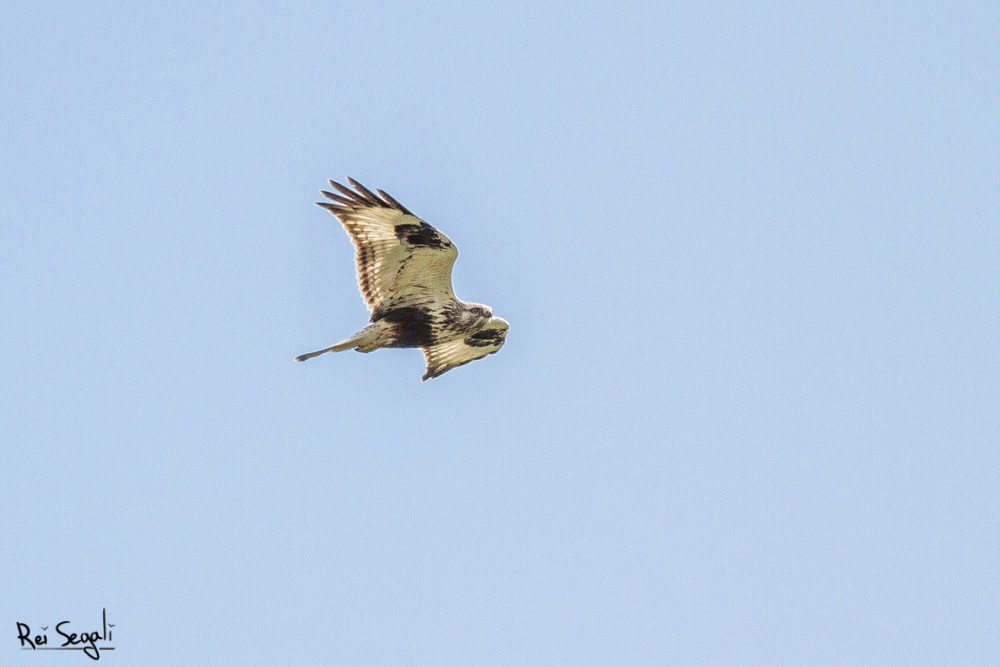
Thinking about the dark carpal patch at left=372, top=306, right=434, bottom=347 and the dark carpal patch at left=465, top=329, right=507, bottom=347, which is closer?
the dark carpal patch at left=372, top=306, right=434, bottom=347

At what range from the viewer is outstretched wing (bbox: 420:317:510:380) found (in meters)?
19.8

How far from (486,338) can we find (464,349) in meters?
0.34

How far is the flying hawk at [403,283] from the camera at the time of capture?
1853cm

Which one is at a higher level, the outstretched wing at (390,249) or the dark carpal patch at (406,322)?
the outstretched wing at (390,249)

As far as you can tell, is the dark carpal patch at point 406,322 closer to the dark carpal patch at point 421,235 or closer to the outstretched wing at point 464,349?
the outstretched wing at point 464,349

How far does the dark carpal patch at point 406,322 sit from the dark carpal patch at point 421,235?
95cm

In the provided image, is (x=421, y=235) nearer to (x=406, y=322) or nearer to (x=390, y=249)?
(x=390, y=249)

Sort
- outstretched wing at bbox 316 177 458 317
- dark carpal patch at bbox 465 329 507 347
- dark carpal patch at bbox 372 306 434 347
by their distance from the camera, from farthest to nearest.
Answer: dark carpal patch at bbox 465 329 507 347
dark carpal patch at bbox 372 306 434 347
outstretched wing at bbox 316 177 458 317

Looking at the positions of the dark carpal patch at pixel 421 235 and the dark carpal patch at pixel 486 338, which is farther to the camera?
the dark carpal patch at pixel 486 338

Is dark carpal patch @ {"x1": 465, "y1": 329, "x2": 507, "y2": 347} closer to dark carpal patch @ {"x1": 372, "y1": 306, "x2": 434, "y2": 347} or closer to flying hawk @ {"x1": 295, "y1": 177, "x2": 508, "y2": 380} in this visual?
flying hawk @ {"x1": 295, "y1": 177, "x2": 508, "y2": 380}

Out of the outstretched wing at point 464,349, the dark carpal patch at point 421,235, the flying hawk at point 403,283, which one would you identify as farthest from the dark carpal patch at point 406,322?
the dark carpal patch at point 421,235

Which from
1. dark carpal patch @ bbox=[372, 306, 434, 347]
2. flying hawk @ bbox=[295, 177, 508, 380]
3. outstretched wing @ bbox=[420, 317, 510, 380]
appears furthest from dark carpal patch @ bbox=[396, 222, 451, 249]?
outstretched wing @ bbox=[420, 317, 510, 380]

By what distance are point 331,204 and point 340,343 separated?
1.54 metres

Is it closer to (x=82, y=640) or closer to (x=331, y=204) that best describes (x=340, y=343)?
(x=331, y=204)
